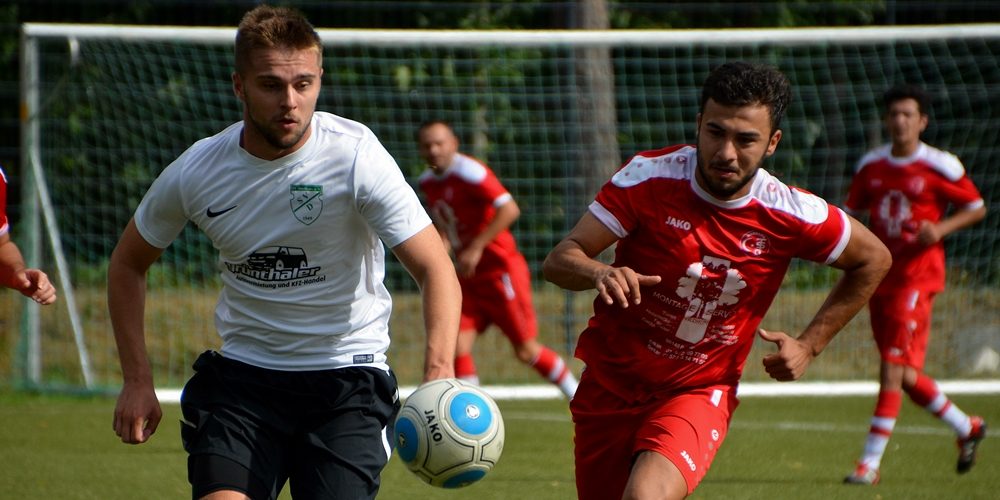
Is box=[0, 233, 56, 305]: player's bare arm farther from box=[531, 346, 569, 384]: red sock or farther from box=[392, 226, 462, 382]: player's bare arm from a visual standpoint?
box=[531, 346, 569, 384]: red sock

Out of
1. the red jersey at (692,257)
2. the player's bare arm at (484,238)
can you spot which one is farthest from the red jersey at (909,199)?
the red jersey at (692,257)

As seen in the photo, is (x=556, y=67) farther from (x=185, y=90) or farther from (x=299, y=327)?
(x=299, y=327)

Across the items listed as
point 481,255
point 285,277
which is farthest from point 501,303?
point 285,277

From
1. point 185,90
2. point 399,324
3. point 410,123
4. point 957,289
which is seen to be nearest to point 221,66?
point 185,90

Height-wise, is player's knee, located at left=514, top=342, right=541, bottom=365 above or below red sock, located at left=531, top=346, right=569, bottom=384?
above

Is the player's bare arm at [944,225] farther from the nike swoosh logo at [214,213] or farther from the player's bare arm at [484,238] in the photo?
the nike swoosh logo at [214,213]

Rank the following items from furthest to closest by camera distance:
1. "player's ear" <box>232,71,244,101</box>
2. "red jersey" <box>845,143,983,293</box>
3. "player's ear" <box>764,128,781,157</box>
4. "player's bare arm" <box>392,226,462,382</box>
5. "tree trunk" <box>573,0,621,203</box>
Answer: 1. "tree trunk" <box>573,0,621,203</box>
2. "red jersey" <box>845,143,983,293</box>
3. "player's ear" <box>764,128,781,157</box>
4. "player's ear" <box>232,71,244,101</box>
5. "player's bare arm" <box>392,226,462,382</box>

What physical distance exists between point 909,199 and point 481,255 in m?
2.97

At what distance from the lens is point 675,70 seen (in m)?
13.4

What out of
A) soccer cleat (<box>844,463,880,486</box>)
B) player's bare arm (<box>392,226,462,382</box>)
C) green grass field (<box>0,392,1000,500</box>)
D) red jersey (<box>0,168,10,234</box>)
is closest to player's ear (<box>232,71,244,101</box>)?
player's bare arm (<box>392,226,462,382</box>)

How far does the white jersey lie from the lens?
12.7 feet

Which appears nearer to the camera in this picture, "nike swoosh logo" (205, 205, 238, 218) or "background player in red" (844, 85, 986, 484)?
"nike swoosh logo" (205, 205, 238, 218)

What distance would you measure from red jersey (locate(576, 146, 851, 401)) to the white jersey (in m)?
0.83

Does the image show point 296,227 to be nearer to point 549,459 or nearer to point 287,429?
point 287,429
